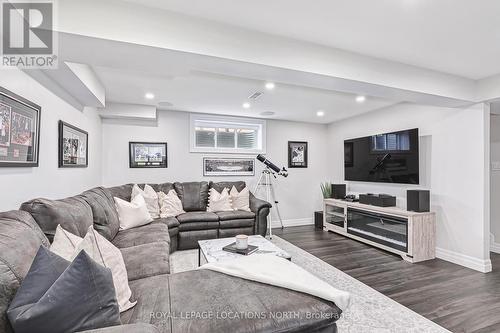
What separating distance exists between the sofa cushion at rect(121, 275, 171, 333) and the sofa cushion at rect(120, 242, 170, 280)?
0.15m

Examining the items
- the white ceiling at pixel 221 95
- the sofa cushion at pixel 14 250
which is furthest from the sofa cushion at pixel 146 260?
the white ceiling at pixel 221 95

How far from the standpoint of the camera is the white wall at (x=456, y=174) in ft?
9.78

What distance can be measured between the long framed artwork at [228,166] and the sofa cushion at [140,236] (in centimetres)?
185

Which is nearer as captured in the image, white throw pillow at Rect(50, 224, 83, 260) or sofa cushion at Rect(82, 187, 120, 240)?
white throw pillow at Rect(50, 224, 83, 260)

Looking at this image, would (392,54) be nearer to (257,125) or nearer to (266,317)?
(266,317)

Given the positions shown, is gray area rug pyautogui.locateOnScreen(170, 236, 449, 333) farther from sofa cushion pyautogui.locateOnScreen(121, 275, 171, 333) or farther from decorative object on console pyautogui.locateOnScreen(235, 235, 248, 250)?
sofa cushion pyautogui.locateOnScreen(121, 275, 171, 333)

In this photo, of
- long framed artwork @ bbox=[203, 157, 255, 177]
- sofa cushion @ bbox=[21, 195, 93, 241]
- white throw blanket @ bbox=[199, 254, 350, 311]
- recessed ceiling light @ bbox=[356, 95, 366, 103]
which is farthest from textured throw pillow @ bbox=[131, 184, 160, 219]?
recessed ceiling light @ bbox=[356, 95, 366, 103]

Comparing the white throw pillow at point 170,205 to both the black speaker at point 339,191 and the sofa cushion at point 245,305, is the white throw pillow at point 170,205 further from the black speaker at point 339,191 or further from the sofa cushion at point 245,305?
the black speaker at point 339,191

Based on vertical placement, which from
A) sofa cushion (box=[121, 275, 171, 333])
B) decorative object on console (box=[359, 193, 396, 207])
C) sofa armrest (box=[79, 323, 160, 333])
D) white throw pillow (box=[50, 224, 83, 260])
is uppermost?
white throw pillow (box=[50, 224, 83, 260])

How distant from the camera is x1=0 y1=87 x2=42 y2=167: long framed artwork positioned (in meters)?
1.56

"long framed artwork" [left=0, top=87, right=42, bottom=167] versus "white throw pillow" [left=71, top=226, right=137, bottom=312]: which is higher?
"long framed artwork" [left=0, top=87, right=42, bottom=167]

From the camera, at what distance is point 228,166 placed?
4914mm

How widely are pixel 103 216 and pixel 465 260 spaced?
440cm

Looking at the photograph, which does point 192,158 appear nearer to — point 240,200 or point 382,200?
point 240,200
